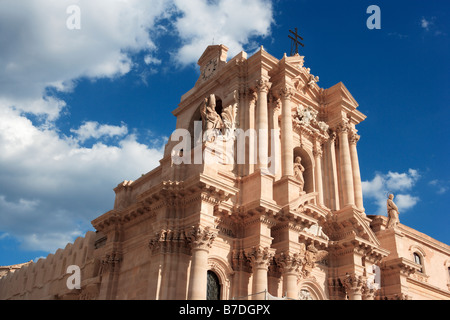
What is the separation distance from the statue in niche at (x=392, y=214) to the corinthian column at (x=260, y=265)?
11.8 metres

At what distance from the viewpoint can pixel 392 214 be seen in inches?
1155

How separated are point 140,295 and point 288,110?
1193cm

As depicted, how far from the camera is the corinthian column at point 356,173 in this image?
2812 centimetres

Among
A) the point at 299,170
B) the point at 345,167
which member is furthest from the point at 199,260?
the point at 345,167

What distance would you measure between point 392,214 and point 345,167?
13.9 feet

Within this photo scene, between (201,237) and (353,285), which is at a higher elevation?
(201,237)

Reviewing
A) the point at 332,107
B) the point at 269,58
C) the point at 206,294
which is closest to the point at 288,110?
the point at 269,58

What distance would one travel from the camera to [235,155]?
2383cm

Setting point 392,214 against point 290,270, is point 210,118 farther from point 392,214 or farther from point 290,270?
point 392,214

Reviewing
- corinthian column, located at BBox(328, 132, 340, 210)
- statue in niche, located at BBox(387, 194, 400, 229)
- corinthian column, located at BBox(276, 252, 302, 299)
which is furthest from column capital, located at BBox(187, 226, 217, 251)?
statue in niche, located at BBox(387, 194, 400, 229)

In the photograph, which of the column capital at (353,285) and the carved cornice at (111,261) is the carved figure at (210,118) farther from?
the column capital at (353,285)

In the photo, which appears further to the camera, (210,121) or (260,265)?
(210,121)

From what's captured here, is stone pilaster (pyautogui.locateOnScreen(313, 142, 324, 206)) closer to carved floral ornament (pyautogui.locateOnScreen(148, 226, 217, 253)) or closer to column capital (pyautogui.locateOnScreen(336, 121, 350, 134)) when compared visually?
column capital (pyautogui.locateOnScreen(336, 121, 350, 134))
